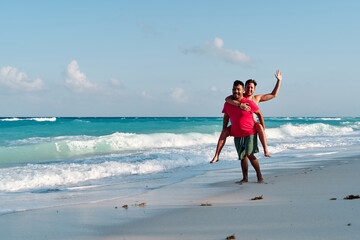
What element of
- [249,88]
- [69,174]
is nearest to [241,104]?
[249,88]

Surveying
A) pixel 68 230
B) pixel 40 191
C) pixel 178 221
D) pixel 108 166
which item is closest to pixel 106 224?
pixel 68 230

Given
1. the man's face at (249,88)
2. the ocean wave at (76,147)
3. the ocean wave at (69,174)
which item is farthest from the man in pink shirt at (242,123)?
the ocean wave at (76,147)

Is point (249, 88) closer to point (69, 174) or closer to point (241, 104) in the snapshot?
point (241, 104)

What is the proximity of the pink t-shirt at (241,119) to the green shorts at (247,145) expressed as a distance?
9 cm

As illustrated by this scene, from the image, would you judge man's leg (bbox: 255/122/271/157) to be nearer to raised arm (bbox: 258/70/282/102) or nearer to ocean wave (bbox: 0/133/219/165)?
raised arm (bbox: 258/70/282/102)

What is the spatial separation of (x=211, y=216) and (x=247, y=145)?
2773 millimetres

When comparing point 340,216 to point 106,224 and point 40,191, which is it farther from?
point 40,191

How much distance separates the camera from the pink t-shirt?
6834 mm

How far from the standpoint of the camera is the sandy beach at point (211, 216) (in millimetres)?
3854

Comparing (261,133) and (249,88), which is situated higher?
(249,88)

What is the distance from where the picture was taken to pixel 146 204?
5672 mm

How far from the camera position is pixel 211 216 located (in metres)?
4.61

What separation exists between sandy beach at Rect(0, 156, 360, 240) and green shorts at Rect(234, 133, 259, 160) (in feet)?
2.37

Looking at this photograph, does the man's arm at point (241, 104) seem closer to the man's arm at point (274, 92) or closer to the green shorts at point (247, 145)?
the man's arm at point (274, 92)
